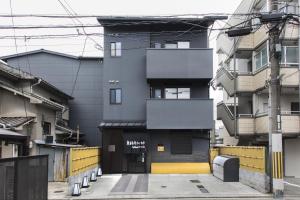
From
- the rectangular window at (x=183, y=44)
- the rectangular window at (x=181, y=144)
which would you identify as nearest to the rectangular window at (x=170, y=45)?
the rectangular window at (x=183, y=44)

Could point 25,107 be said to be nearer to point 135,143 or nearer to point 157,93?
point 135,143

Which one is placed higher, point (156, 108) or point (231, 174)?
point (156, 108)

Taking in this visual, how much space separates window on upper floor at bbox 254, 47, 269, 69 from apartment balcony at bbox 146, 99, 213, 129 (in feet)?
12.9

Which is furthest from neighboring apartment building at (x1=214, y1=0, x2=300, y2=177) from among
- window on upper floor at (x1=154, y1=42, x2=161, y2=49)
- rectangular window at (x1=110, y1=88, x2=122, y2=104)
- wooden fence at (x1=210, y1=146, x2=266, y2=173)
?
rectangular window at (x1=110, y1=88, x2=122, y2=104)

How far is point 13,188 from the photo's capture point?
790cm

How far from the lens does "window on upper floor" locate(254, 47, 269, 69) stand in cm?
2514

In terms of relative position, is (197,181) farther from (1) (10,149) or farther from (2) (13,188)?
(2) (13,188)

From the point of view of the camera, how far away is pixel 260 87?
84.4ft

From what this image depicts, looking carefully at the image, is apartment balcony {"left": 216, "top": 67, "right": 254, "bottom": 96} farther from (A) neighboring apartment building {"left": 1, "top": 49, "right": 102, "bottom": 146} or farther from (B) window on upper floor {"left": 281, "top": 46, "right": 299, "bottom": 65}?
(A) neighboring apartment building {"left": 1, "top": 49, "right": 102, "bottom": 146}

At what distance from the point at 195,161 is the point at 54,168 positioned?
9.17m

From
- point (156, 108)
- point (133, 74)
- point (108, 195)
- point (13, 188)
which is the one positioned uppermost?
point (133, 74)

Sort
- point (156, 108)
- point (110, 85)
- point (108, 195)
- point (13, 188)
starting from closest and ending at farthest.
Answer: point (13, 188)
point (108, 195)
point (156, 108)
point (110, 85)

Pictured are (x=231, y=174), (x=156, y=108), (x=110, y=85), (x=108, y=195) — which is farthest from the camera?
(x=110, y=85)

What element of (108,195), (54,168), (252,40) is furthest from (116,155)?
(252,40)
